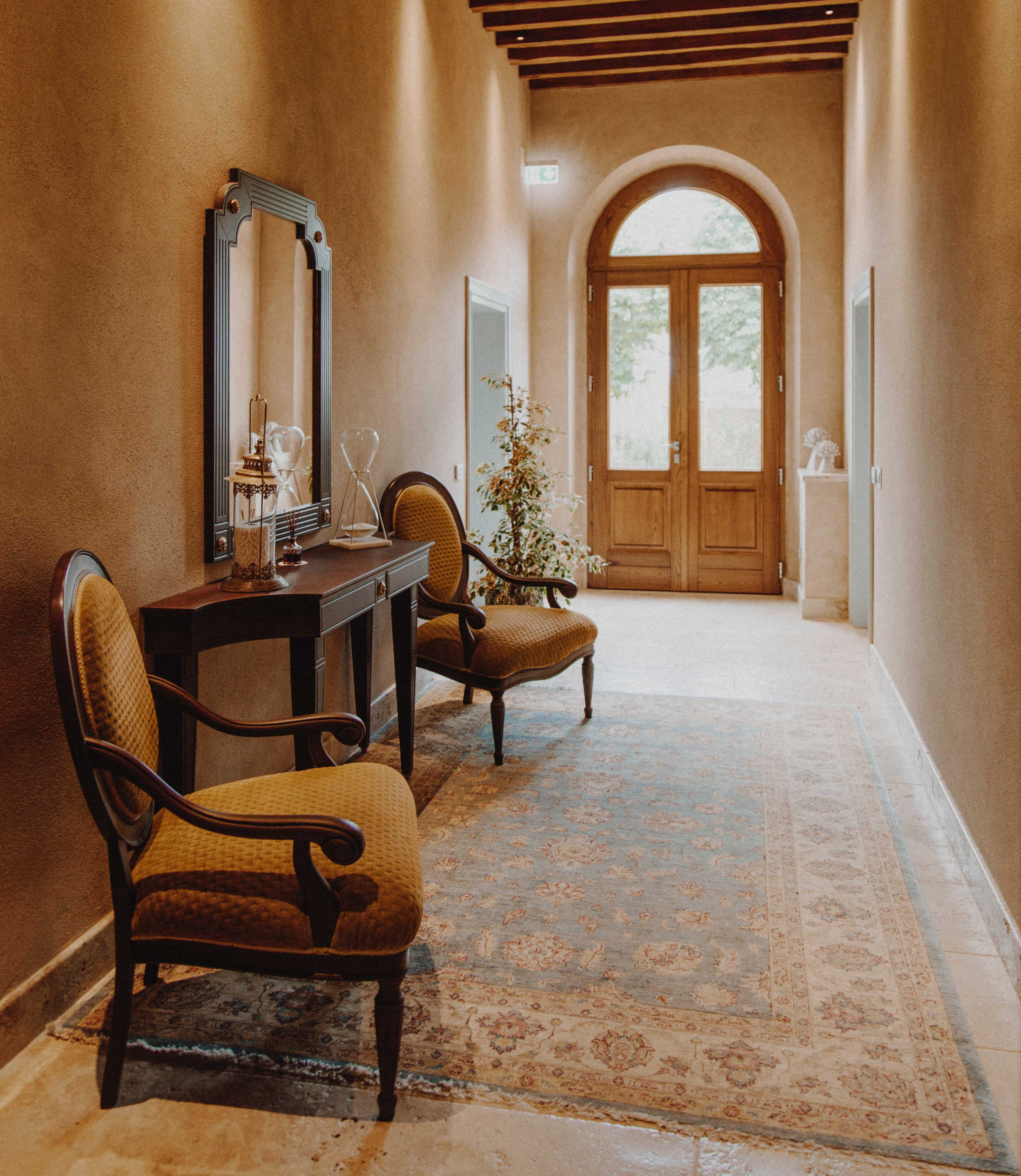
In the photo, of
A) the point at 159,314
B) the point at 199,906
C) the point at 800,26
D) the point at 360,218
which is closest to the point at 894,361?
the point at 360,218

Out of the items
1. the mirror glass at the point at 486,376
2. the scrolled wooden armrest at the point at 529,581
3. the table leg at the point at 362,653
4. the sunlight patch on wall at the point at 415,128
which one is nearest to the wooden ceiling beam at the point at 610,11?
the sunlight patch on wall at the point at 415,128

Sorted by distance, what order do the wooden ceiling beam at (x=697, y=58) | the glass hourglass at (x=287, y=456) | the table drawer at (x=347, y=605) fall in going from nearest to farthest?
the table drawer at (x=347, y=605) < the glass hourglass at (x=287, y=456) < the wooden ceiling beam at (x=697, y=58)

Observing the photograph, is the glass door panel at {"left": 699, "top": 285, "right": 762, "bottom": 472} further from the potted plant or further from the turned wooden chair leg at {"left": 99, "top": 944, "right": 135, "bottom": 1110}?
the turned wooden chair leg at {"left": 99, "top": 944, "right": 135, "bottom": 1110}

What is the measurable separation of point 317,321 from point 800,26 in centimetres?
430

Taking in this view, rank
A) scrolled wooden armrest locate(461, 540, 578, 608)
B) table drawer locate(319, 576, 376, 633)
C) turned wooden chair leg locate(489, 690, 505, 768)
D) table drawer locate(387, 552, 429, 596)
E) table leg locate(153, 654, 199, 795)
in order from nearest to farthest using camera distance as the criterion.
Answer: table leg locate(153, 654, 199, 795), table drawer locate(319, 576, 376, 633), table drawer locate(387, 552, 429, 596), turned wooden chair leg locate(489, 690, 505, 768), scrolled wooden armrest locate(461, 540, 578, 608)

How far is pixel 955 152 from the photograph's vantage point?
127 inches

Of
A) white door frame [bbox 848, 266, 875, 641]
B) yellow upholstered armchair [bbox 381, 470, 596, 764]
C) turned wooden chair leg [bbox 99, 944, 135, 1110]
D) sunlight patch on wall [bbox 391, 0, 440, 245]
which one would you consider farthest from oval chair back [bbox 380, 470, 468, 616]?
white door frame [bbox 848, 266, 875, 641]

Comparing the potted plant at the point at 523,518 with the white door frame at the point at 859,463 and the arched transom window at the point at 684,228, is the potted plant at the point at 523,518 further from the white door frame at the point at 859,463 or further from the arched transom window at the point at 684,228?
the arched transom window at the point at 684,228

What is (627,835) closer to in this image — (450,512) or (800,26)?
(450,512)

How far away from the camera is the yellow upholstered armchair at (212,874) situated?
5.87 feet

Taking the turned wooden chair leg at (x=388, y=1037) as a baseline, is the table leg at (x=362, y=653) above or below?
above

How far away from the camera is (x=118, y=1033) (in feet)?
6.25

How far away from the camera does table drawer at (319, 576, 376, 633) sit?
2.78m

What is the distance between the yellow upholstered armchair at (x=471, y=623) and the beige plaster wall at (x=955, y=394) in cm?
142
